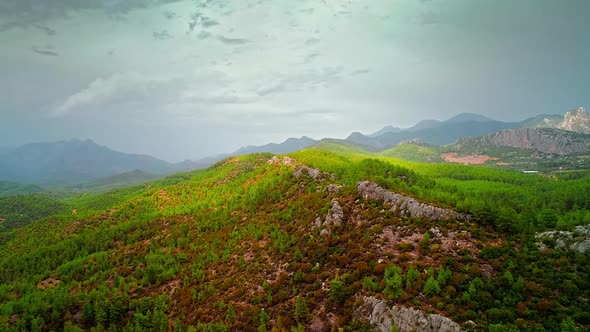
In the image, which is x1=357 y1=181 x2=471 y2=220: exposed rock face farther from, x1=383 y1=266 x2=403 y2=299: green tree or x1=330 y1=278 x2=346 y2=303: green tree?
x1=330 y1=278 x2=346 y2=303: green tree

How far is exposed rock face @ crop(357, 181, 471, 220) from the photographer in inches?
2474

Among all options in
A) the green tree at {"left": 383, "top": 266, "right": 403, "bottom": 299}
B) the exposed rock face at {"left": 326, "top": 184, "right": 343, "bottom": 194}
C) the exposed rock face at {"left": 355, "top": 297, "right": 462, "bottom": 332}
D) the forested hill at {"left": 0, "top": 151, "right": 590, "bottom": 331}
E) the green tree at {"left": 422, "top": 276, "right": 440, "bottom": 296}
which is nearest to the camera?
the exposed rock face at {"left": 355, "top": 297, "right": 462, "bottom": 332}

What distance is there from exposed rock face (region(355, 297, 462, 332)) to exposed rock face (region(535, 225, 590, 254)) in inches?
1181

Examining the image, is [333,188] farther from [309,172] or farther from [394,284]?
[394,284]

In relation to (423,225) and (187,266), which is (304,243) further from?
(187,266)

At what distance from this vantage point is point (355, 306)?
47.2m

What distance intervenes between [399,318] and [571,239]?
36.9 meters

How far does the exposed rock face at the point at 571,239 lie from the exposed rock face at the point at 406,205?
43.3 feet

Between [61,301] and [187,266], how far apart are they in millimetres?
32028

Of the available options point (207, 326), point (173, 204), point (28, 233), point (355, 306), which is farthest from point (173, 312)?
point (28, 233)

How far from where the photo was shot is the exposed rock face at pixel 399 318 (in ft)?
124

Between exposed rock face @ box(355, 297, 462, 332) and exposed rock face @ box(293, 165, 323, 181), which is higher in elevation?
exposed rock face @ box(293, 165, 323, 181)

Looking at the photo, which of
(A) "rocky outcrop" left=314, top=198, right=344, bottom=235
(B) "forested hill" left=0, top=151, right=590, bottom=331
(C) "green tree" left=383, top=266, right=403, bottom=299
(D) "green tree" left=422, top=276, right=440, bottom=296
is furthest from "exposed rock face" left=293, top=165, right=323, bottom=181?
(D) "green tree" left=422, top=276, right=440, bottom=296

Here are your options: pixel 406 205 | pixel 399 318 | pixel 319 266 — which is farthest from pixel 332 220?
pixel 399 318
